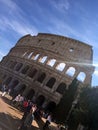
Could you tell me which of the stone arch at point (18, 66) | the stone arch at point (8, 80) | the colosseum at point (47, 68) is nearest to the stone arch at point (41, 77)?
the colosseum at point (47, 68)

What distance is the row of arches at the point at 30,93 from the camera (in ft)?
102

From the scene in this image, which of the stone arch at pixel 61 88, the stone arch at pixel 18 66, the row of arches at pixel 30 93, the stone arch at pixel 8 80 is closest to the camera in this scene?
the row of arches at pixel 30 93

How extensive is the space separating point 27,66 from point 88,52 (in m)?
11.8

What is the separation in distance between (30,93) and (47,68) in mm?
5387

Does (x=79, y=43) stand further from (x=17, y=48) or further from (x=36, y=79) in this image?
(x=17, y=48)

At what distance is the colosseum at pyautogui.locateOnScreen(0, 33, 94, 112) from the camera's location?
31.6 m

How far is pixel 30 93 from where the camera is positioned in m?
33.3

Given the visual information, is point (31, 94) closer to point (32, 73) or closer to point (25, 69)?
point (32, 73)

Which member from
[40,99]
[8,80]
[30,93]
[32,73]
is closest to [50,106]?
[40,99]

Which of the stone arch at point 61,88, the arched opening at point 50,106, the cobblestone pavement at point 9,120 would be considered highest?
the stone arch at point 61,88

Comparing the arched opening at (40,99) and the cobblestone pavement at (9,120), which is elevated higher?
the arched opening at (40,99)

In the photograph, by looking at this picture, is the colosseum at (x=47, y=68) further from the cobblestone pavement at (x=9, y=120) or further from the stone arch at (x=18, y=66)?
the cobblestone pavement at (x=9, y=120)

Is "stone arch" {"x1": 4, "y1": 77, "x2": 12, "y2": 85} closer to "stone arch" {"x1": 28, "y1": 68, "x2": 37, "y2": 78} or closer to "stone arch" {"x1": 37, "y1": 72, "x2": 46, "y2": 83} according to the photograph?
"stone arch" {"x1": 28, "y1": 68, "x2": 37, "y2": 78}

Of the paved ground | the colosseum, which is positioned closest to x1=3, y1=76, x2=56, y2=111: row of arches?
the colosseum
